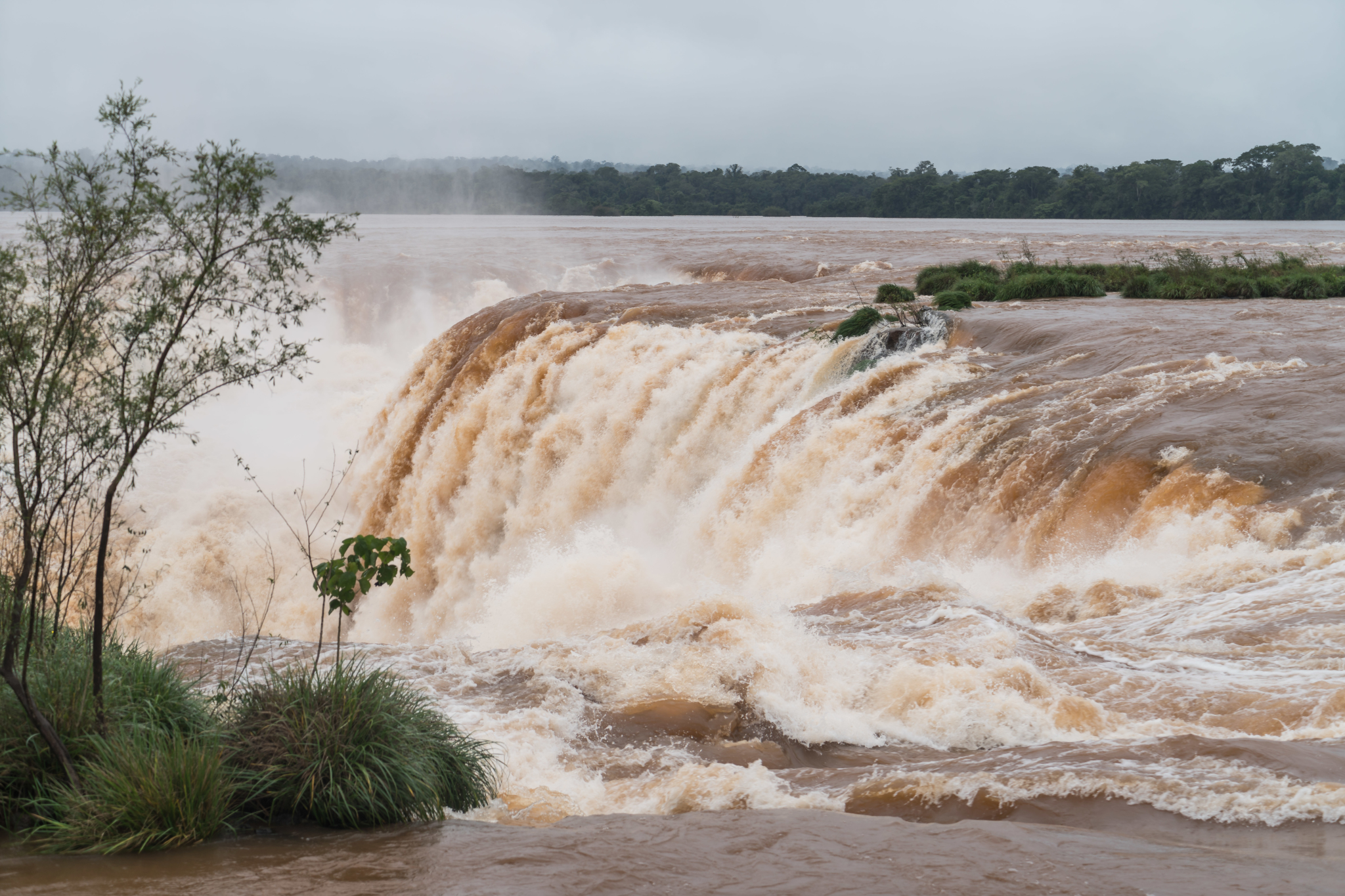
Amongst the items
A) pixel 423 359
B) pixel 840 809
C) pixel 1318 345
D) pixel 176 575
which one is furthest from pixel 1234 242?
pixel 840 809

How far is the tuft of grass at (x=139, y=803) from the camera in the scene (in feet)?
14.9

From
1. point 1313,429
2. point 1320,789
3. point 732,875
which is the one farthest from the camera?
point 1313,429

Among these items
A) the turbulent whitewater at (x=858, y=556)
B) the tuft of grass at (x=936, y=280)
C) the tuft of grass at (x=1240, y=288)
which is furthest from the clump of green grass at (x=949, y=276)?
the tuft of grass at (x=1240, y=288)

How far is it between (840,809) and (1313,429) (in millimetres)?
7127

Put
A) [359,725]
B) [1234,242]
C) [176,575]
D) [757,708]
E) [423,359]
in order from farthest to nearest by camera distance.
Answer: [1234,242] → [423,359] → [176,575] → [757,708] → [359,725]

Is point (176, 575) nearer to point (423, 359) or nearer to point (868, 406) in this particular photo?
point (423, 359)

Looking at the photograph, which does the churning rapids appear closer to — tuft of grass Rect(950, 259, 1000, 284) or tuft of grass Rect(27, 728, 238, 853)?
tuft of grass Rect(27, 728, 238, 853)

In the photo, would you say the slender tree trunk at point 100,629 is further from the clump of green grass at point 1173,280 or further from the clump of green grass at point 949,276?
the clump of green grass at point 949,276

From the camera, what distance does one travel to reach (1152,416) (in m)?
10.7

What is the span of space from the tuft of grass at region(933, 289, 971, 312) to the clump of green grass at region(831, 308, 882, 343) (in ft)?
8.26

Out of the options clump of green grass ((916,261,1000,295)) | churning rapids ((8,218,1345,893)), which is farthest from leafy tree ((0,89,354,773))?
clump of green grass ((916,261,1000,295))

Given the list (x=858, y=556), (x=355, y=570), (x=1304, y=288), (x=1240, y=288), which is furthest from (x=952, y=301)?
(x=355, y=570)

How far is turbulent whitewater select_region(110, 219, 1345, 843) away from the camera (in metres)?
5.84

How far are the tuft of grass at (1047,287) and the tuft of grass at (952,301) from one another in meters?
1.92
